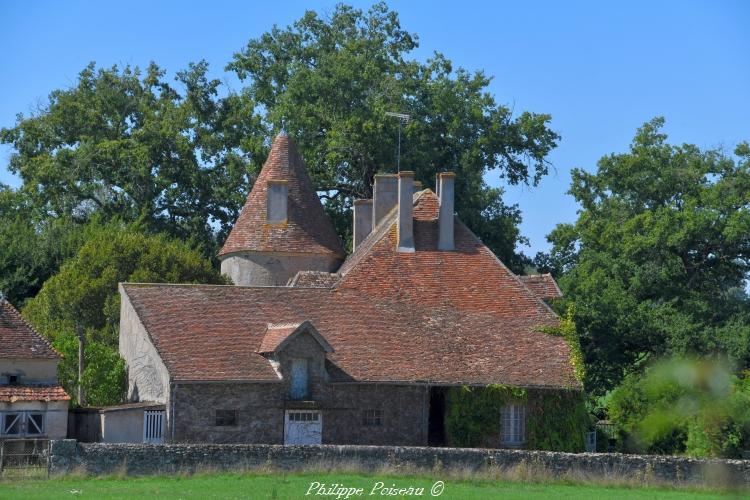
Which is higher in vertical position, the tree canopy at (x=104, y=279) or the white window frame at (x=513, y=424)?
the tree canopy at (x=104, y=279)

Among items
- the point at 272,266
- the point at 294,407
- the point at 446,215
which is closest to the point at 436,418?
the point at 294,407

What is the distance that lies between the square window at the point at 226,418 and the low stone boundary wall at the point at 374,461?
5.85 m

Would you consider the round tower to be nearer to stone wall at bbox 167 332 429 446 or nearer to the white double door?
stone wall at bbox 167 332 429 446

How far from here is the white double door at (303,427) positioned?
39969mm

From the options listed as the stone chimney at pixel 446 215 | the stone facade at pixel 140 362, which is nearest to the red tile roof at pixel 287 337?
the stone facade at pixel 140 362

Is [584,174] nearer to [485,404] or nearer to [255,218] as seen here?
[255,218]

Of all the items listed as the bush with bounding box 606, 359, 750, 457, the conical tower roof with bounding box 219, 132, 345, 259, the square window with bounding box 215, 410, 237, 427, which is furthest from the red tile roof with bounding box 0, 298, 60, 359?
the bush with bounding box 606, 359, 750, 457

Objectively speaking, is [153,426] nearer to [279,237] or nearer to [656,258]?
[279,237]

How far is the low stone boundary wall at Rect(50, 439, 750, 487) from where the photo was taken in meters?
32.4

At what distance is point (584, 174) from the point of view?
211 ft

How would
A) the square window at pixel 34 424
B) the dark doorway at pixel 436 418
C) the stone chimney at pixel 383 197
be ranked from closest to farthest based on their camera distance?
the square window at pixel 34 424, the dark doorway at pixel 436 418, the stone chimney at pixel 383 197

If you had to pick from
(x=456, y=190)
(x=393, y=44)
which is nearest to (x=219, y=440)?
(x=456, y=190)

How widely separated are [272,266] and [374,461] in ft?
60.9

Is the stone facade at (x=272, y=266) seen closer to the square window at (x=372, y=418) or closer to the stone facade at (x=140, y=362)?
the stone facade at (x=140, y=362)
